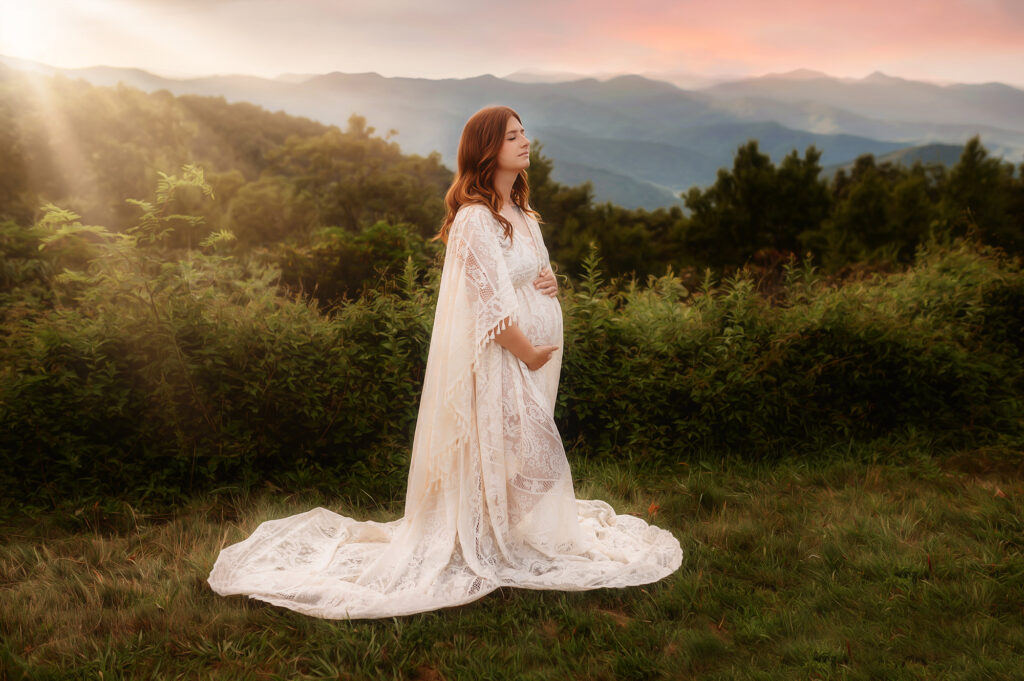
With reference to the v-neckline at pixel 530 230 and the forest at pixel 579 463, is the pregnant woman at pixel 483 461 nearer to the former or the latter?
the v-neckline at pixel 530 230

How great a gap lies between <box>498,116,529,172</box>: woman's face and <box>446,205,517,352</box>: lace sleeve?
0.25 m

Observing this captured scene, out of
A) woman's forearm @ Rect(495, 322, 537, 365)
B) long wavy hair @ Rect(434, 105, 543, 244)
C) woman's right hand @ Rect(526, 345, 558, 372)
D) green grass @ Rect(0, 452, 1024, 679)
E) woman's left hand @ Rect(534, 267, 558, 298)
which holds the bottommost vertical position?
green grass @ Rect(0, 452, 1024, 679)

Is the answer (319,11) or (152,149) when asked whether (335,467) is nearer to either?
(152,149)

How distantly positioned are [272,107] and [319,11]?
31.1 feet

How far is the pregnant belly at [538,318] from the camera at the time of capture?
299 centimetres

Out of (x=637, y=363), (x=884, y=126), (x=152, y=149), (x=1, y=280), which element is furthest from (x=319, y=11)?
(x=884, y=126)

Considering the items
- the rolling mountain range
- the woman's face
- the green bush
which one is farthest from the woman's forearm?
the rolling mountain range

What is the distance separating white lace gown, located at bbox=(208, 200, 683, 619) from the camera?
2.79m

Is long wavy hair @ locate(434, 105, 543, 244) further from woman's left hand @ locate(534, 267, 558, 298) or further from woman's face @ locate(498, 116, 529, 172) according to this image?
woman's left hand @ locate(534, 267, 558, 298)

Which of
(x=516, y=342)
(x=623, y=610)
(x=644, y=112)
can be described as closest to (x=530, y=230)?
(x=516, y=342)

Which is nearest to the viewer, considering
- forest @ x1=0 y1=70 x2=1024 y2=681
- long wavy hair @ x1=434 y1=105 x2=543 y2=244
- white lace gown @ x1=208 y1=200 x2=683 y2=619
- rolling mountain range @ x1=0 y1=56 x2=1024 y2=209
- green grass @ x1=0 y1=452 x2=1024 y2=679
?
green grass @ x1=0 y1=452 x2=1024 y2=679

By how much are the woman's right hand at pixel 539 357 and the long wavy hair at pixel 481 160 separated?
1.69 feet

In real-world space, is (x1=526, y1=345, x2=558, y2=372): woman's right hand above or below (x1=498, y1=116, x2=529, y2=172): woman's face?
below

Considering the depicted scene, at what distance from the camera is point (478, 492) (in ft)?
9.59
